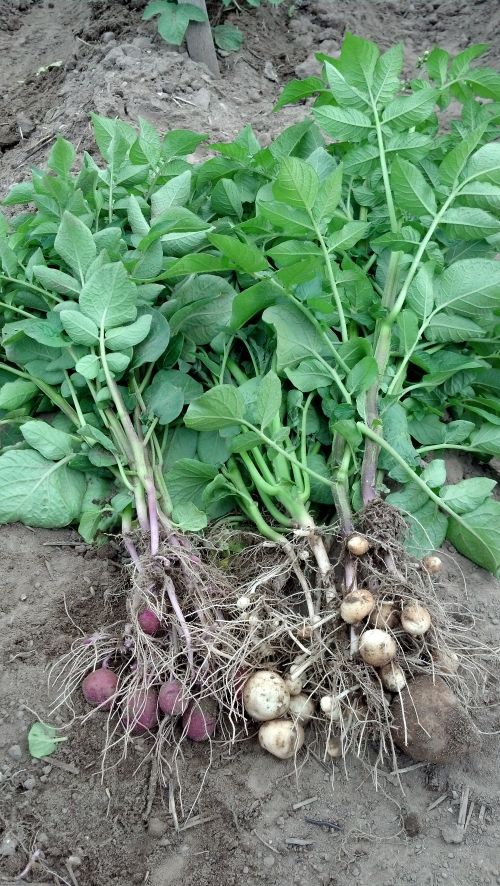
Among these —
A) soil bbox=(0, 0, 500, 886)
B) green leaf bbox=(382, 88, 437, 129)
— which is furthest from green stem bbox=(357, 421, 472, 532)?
green leaf bbox=(382, 88, 437, 129)

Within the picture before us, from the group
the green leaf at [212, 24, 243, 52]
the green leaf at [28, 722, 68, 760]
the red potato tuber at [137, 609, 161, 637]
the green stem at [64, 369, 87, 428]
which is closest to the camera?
the green leaf at [28, 722, 68, 760]

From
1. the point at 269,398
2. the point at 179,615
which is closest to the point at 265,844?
the point at 179,615

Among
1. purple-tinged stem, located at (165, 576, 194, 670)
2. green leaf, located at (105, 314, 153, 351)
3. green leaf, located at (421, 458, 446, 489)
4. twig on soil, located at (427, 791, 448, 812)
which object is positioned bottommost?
twig on soil, located at (427, 791, 448, 812)

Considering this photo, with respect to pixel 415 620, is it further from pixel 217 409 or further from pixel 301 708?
pixel 217 409

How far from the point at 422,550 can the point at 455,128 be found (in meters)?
1.18

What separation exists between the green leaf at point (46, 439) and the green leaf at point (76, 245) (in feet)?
1.14

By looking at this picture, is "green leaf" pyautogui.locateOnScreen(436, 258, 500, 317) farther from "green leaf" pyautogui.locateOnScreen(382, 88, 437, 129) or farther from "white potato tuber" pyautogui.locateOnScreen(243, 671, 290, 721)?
"white potato tuber" pyautogui.locateOnScreen(243, 671, 290, 721)

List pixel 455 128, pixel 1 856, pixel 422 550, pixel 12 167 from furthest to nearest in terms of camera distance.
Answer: pixel 12 167
pixel 455 128
pixel 422 550
pixel 1 856

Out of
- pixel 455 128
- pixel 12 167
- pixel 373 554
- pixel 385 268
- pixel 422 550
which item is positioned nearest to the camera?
pixel 373 554

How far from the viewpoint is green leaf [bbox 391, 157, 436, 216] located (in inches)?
65.1

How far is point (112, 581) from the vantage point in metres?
1.56

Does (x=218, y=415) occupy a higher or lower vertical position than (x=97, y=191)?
lower

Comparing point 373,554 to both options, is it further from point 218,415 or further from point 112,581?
point 112,581

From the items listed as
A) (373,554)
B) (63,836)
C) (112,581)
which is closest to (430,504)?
(373,554)
